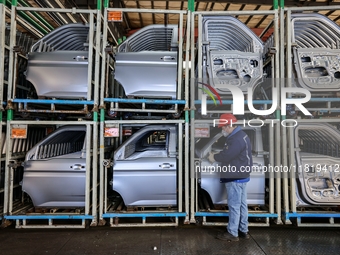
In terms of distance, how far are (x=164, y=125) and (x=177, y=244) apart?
5.61ft

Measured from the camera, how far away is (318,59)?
11.4 feet

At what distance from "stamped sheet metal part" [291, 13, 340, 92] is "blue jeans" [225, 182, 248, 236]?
6.40 ft

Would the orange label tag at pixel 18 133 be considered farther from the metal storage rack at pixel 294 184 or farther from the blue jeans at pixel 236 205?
the metal storage rack at pixel 294 184

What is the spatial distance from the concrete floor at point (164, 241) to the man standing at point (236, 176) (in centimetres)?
19

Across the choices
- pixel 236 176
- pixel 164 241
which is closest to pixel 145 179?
pixel 164 241

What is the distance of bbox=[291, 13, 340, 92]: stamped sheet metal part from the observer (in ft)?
11.1

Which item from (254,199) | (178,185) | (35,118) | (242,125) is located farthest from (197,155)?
(35,118)

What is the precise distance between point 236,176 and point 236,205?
404 mm

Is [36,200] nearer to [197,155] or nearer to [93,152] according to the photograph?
[93,152]

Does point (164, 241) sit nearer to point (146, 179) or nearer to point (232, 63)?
point (146, 179)

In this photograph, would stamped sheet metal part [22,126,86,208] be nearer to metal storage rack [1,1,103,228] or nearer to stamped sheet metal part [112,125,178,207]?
metal storage rack [1,1,103,228]

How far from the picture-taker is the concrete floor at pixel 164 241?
9.06 feet

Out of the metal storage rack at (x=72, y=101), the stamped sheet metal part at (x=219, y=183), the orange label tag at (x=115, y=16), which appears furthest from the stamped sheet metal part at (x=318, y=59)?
the metal storage rack at (x=72, y=101)

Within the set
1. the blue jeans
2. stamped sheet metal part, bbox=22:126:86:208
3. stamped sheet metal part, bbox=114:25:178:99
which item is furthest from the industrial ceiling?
the blue jeans
